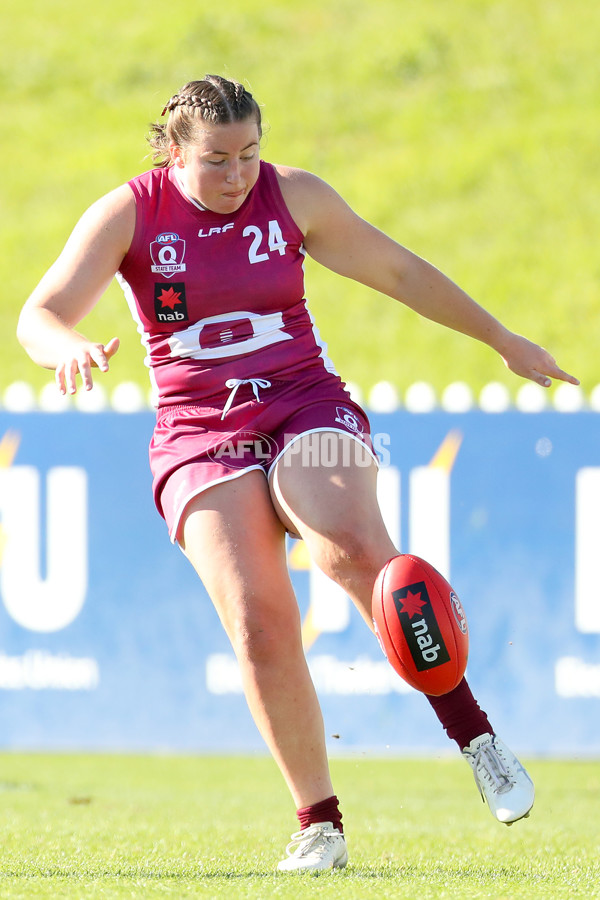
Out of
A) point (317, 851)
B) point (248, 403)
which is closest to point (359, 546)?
point (248, 403)

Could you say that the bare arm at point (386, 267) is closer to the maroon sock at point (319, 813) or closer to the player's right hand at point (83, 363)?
the player's right hand at point (83, 363)

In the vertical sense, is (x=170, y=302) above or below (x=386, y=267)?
below

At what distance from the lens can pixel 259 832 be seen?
4.46 meters

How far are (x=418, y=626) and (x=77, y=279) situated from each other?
123cm

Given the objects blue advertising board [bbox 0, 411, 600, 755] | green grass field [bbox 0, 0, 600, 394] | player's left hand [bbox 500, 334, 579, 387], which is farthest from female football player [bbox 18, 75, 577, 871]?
green grass field [bbox 0, 0, 600, 394]

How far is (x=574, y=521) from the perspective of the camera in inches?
287

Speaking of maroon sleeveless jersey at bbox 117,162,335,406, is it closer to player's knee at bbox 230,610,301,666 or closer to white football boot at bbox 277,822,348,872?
player's knee at bbox 230,610,301,666

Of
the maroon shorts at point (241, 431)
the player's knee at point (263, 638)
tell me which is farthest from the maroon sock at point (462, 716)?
the maroon shorts at point (241, 431)

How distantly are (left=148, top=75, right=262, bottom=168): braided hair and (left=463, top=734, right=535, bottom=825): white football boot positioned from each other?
1.70 metres

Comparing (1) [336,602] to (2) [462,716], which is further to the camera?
(1) [336,602]

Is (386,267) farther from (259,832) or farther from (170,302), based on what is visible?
(259,832)

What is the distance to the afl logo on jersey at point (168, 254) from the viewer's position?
3.46 meters

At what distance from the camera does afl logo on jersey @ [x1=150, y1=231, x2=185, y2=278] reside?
346 cm

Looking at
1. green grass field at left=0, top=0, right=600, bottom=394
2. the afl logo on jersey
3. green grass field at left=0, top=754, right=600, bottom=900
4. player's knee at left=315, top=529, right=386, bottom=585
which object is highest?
green grass field at left=0, top=0, right=600, bottom=394
